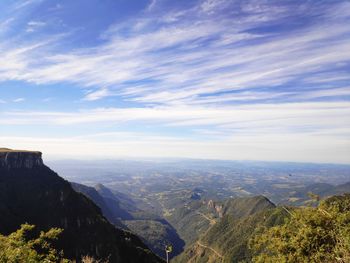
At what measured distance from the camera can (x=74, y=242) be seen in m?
130

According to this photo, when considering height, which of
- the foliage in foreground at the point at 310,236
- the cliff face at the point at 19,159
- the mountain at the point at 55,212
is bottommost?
the mountain at the point at 55,212

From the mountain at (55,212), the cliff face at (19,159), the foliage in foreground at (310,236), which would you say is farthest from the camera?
the cliff face at (19,159)

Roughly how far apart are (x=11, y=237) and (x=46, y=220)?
117926 mm

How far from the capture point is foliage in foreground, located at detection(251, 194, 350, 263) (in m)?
30.3

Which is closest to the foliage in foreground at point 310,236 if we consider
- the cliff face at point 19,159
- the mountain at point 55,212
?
the mountain at point 55,212

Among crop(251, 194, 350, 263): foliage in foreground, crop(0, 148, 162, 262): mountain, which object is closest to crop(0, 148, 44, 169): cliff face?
crop(0, 148, 162, 262): mountain

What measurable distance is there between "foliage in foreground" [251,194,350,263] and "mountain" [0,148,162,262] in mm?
98582

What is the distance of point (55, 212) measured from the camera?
455ft

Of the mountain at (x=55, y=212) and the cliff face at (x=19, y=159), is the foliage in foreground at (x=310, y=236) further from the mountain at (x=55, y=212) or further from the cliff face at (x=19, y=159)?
the cliff face at (x=19, y=159)

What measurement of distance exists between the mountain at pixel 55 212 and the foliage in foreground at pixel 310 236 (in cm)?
9858

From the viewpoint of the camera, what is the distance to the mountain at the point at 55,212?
415 feet

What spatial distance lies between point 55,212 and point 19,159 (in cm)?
3654

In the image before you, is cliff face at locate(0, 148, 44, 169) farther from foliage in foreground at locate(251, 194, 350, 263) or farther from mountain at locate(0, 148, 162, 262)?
foliage in foreground at locate(251, 194, 350, 263)

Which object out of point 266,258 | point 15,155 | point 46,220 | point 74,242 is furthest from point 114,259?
point 266,258
